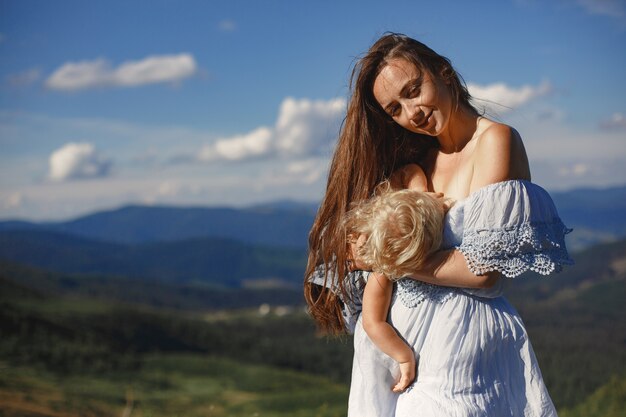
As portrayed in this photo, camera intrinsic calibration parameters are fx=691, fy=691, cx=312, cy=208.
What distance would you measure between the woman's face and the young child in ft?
0.91

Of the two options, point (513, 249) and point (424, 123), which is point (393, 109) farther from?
point (513, 249)

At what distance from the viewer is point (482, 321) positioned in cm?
270

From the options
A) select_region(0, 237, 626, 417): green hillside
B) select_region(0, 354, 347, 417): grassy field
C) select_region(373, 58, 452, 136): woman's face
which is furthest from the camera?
select_region(0, 237, 626, 417): green hillside

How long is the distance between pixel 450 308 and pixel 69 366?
22.9 meters

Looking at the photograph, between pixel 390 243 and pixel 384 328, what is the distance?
40 cm

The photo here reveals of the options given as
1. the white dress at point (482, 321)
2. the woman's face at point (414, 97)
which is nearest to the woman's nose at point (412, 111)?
the woman's face at point (414, 97)

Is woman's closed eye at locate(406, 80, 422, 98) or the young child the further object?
woman's closed eye at locate(406, 80, 422, 98)

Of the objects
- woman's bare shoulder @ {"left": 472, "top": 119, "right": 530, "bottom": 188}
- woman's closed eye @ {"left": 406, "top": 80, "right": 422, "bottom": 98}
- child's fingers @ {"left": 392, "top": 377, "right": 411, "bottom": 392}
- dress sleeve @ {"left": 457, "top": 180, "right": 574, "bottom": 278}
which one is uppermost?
woman's closed eye @ {"left": 406, "top": 80, "right": 422, "bottom": 98}

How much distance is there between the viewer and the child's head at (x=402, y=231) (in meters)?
2.53

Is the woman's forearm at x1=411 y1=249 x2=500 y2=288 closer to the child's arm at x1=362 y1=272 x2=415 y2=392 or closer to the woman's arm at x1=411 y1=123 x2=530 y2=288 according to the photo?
the woman's arm at x1=411 y1=123 x2=530 y2=288

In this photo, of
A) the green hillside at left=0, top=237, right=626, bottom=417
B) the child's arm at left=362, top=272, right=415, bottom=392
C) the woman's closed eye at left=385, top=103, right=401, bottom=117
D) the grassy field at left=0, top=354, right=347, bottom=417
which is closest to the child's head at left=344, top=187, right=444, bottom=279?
the child's arm at left=362, top=272, right=415, bottom=392

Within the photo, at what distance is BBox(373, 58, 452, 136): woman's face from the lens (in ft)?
8.96

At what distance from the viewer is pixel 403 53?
9.14 ft

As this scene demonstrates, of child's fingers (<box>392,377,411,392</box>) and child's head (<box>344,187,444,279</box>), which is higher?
child's head (<box>344,187,444,279</box>)
